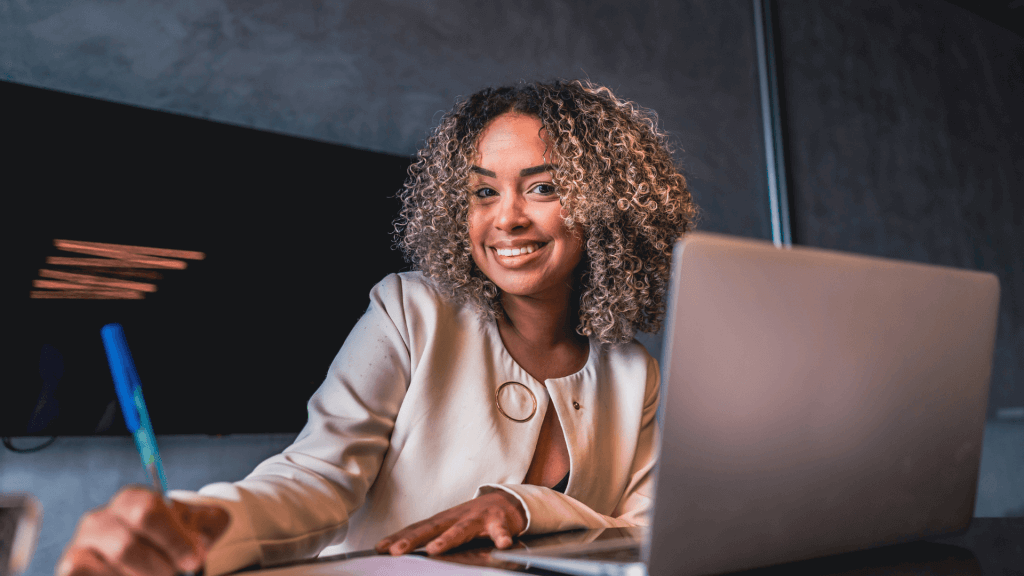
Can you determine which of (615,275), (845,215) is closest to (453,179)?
(615,275)

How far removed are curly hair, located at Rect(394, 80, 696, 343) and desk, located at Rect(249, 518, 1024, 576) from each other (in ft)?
1.88

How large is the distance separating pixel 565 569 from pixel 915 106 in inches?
154

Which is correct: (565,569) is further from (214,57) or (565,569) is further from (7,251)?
(214,57)

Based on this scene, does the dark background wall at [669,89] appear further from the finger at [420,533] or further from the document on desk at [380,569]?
the document on desk at [380,569]

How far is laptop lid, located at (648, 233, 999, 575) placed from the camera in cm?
42

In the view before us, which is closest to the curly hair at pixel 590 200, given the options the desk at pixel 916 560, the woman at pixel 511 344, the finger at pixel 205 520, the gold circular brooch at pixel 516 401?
the woman at pixel 511 344

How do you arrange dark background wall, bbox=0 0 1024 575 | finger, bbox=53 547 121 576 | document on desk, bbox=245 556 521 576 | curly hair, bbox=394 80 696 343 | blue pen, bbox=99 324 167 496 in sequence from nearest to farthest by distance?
finger, bbox=53 547 121 576 < document on desk, bbox=245 556 521 576 < blue pen, bbox=99 324 167 496 < curly hair, bbox=394 80 696 343 < dark background wall, bbox=0 0 1024 575

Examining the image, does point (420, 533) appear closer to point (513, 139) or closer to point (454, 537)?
point (454, 537)

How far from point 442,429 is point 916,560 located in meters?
0.65

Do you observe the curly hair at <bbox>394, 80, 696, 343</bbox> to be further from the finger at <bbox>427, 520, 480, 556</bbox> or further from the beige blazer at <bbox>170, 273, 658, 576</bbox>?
the finger at <bbox>427, 520, 480, 556</bbox>

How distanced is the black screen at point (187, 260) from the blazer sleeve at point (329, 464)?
807 millimetres

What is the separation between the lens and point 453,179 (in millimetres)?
1201

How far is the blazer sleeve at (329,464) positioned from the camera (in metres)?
0.58

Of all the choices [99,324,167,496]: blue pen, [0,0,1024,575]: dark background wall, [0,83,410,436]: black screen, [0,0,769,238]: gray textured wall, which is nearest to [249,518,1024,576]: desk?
[99,324,167,496]: blue pen
